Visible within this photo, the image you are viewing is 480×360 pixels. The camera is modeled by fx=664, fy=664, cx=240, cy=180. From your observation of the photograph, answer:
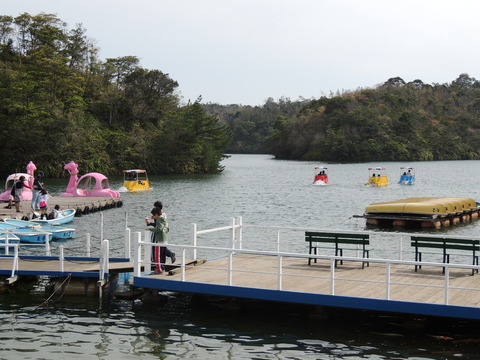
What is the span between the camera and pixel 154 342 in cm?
1611

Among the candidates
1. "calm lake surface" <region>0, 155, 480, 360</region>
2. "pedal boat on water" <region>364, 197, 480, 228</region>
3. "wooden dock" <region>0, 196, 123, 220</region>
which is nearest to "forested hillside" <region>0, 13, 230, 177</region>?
"wooden dock" <region>0, 196, 123, 220</region>

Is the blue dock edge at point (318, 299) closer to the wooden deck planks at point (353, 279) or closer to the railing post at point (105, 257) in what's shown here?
the wooden deck planks at point (353, 279)

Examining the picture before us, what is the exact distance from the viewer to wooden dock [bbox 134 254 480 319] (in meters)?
15.2

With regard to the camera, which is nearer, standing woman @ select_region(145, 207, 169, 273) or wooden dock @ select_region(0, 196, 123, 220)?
standing woman @ select_region(145, 207, 169, 273)

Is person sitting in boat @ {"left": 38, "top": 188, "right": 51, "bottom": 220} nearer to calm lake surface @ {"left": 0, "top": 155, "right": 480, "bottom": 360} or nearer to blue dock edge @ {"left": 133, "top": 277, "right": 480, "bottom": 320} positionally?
calm lake surface @ {"left": 0, "top": 155, "right": 480, "bottom": 360}

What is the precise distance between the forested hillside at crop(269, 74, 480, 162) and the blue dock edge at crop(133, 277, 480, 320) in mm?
152023

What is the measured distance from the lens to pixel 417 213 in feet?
139

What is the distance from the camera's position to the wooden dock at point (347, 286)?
1523 centimetres

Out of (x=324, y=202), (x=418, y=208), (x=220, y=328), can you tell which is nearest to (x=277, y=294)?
(x=220, y=328)

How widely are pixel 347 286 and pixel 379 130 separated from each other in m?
156

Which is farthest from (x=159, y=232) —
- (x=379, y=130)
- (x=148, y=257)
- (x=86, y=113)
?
(x=379, y=130)

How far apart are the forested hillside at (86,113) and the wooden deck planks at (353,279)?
7532 centimetres

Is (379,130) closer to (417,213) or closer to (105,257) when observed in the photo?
(417,213)

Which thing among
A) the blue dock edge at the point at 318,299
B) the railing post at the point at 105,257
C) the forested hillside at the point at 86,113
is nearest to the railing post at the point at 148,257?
the blue dock edge at the point at 318,299
